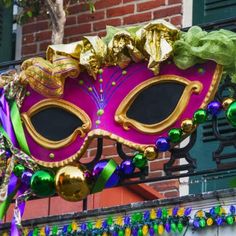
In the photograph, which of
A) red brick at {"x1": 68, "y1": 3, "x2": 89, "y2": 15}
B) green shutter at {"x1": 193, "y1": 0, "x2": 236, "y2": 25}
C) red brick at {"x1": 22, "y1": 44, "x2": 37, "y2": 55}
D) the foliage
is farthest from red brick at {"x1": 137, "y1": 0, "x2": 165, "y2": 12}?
red brick at {"x1": 22, "y1": 44, "x2": 37, "y2": 55}

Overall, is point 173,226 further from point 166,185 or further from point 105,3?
point 105,3

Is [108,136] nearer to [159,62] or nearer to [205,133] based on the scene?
[159,62]

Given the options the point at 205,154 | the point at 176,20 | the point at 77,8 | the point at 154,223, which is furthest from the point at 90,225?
the point at 77,8

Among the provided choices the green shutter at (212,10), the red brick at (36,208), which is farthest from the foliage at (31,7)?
the red brick at (36,208)

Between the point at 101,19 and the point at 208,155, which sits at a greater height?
the point at 101,19

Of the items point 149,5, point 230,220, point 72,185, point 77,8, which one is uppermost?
point 77,8

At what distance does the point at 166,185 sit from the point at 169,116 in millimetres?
1831

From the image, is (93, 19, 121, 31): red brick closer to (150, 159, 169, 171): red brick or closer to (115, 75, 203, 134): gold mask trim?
(150, 159, 169, 171): red brick

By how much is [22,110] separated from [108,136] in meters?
0.89

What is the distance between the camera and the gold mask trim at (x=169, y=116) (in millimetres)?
11352

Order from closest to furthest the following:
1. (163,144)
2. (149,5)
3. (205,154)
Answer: (163,144) < (205,154) < (149,5)

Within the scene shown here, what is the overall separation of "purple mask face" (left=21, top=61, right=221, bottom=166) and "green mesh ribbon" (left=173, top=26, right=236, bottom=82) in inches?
3.2

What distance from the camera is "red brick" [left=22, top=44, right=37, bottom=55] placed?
14359mm

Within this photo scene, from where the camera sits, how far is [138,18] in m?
13.9
